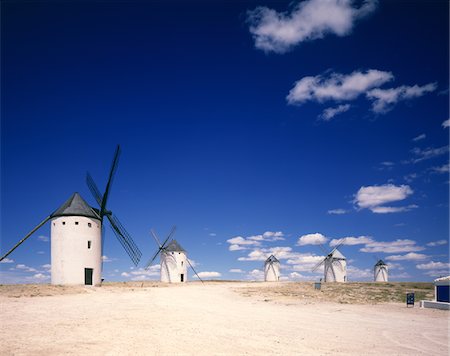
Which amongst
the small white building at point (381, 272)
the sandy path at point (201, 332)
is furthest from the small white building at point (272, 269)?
the sandy path at point (201, 332)

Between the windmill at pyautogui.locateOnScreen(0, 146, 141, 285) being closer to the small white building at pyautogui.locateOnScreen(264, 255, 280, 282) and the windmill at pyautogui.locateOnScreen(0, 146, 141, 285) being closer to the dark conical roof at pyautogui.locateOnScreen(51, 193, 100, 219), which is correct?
the dark conical roof at pyautogui.locateOnScreen(51, 193, 100, 219)

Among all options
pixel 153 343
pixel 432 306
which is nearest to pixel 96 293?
pixel 153 343

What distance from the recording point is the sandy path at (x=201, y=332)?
11047 millimetres

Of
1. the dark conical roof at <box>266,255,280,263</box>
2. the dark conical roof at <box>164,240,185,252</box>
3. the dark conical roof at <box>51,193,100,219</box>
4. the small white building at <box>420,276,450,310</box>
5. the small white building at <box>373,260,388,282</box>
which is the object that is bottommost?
the small white building at <box>373,260,388,282</box>

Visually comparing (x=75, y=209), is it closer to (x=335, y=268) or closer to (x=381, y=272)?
(x=335, y=268)

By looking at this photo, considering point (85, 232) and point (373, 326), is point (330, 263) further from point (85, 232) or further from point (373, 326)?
point (373, 326)

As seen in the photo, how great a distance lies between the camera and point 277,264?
7419 cm

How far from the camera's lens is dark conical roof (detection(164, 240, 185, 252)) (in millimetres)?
54531

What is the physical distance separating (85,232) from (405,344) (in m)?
29.3

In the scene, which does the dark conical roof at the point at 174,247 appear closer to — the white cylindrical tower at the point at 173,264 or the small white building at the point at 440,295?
the white cylindrical tower at the point at 173,264

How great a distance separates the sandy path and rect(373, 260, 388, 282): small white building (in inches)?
2467

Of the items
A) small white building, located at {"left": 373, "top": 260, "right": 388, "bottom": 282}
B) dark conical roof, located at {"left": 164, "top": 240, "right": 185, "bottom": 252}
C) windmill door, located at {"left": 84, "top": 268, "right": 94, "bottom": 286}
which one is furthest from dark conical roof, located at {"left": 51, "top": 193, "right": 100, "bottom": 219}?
small white building, located at {"left": 373, "top": 260, "right": 388, "bottom": 282}

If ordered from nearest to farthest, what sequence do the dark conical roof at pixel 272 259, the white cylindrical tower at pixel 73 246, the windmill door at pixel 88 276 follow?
the white cylindrical tower at pixel 73 246 → the windmill door at pixel 88 276 → the dark conical roof at pixel 272 259

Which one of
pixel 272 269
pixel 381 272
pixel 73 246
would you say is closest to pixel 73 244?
pixel 73 246
